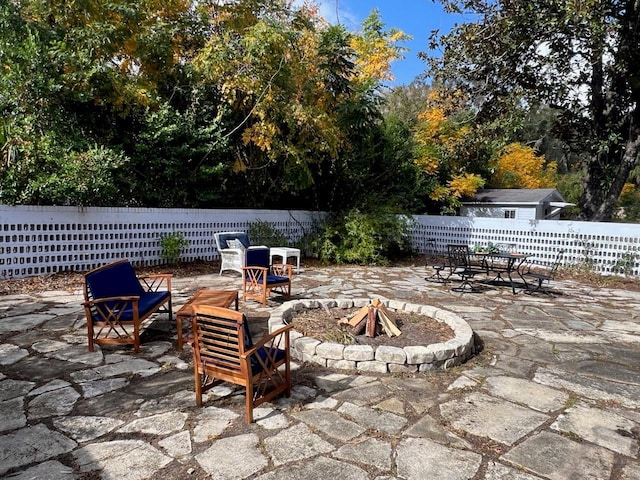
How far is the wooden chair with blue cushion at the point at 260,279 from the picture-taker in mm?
5195

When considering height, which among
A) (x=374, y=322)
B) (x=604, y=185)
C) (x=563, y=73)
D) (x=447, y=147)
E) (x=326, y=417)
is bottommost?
(x=326, y=417)

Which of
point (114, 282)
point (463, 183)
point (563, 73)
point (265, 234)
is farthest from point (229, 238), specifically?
point (563, 73)

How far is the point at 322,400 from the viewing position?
9.07 feet

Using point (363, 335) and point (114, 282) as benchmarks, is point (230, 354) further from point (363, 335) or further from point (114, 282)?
point (114, 282)

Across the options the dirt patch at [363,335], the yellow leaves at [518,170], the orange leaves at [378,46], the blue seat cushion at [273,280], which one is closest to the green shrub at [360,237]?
the blue seat cushion at [273,280]

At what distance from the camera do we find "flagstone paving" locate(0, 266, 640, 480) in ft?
6.68

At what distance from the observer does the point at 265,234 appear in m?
9.57

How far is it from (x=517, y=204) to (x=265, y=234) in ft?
41.0

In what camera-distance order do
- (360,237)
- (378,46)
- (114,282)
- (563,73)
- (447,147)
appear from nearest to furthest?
(114,282), (360,237), (563,73), (447,147), (378,46)

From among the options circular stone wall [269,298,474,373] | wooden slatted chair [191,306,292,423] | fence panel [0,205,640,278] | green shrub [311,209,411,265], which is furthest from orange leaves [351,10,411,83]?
wooden slatted chair [191,306,292,423]

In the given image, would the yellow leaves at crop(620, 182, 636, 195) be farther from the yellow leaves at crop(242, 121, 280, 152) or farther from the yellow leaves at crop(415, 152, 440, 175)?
the yellow leaves at crop(242, 121, 280, 152)

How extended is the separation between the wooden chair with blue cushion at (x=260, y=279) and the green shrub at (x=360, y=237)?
12.0 feet

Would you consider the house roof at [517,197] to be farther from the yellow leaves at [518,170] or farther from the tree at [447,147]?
the tree at [447,147]

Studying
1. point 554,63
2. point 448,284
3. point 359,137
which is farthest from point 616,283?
point 359,137
